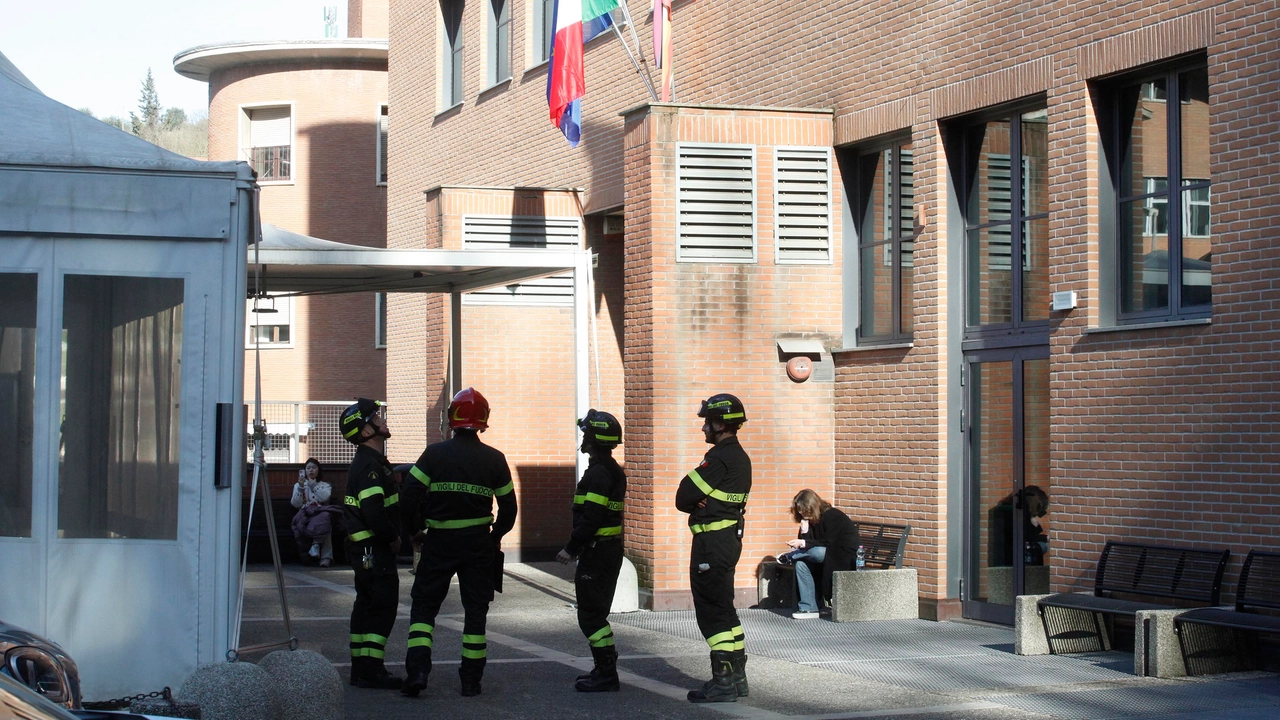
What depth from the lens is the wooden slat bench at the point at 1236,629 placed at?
9164 mm

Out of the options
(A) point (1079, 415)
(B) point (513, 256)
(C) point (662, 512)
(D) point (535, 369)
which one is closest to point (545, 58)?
(D) point (535, 369)

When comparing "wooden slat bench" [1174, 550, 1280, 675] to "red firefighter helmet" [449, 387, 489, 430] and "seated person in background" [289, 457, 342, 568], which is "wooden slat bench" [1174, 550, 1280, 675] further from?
"seated person in background" [289, 457, 342, 568]

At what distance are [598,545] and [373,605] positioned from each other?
4.89 ft

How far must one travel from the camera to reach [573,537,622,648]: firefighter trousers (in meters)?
9.18

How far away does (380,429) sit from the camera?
31.0 ft

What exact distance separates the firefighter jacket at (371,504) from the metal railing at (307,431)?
17764mm

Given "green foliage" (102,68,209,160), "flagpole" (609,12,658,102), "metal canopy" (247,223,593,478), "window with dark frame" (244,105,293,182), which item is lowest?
"metal canopy" (247,223,593,478)

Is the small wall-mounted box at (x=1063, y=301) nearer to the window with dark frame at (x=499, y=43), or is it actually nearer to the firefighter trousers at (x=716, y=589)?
the firefighter trousers at (x=716, y=589)

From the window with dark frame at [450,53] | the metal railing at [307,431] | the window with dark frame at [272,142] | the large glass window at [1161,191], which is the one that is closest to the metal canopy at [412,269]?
the large glass window at [1161,191]

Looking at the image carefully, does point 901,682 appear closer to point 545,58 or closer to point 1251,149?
point 1251,149

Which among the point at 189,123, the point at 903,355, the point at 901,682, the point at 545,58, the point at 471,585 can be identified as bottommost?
the point at 901,682

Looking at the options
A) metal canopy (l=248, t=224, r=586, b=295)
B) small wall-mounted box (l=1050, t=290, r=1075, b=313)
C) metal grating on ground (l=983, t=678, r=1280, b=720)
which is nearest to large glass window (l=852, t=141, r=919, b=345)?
small wall-mounted box (l=1050, t=290, r=1075, b=313)

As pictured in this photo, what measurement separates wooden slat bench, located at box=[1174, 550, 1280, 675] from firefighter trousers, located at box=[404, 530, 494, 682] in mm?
4475

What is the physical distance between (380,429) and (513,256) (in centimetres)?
483
